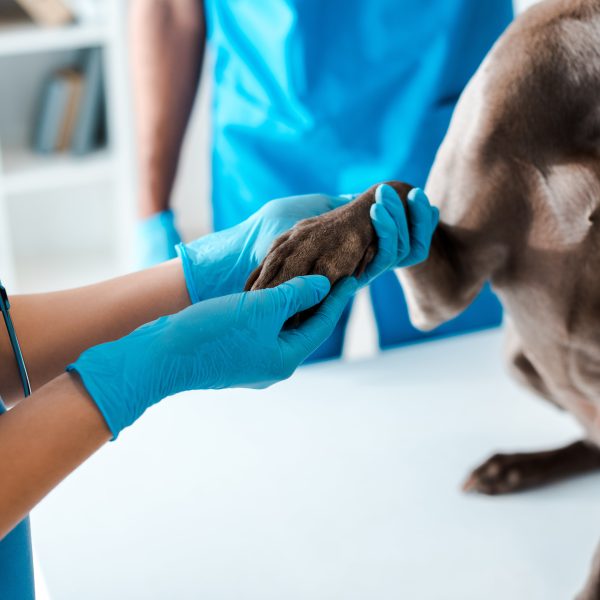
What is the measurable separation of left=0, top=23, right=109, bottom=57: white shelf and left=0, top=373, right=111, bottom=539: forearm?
2006 mm

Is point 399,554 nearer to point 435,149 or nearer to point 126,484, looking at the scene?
point 126,484

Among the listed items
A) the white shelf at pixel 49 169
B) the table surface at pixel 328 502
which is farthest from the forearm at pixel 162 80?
the white shelf at pixel 49 169

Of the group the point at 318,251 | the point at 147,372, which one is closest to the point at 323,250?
the point at 318,251

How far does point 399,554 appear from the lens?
1.15 meters

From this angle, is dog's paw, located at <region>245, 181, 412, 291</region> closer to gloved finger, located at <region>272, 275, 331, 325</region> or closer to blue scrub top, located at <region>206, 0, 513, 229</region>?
gloved finger, located at <region>272, 275, 331, 325</region>

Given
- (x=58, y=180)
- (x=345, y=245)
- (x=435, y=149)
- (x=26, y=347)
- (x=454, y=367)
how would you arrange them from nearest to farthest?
(x=345, y=245) < (x=26, y=347) < (x=454, y=367) < (x=435, y=149) < (x=58, y=180)

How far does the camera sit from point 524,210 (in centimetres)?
99

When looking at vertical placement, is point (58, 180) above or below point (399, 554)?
above

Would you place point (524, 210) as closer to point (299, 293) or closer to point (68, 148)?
point (299, 293)

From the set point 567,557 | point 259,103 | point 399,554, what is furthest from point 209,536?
point 259,103

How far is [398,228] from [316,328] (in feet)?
0.45

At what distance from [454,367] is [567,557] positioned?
16.6 inches

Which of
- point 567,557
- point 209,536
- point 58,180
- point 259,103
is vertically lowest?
point 567,557

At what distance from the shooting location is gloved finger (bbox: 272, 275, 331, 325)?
89 cm
